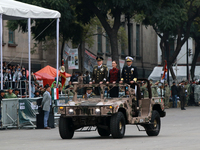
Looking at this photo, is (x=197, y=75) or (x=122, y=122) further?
(x=197, y=75)

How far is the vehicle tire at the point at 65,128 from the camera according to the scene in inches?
546

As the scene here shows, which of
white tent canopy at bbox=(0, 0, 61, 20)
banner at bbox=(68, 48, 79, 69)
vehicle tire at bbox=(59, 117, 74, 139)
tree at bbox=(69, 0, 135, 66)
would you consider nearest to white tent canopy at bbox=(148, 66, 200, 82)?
banner at bbox=(68, 48, 79, 69)

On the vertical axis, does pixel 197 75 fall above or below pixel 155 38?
below

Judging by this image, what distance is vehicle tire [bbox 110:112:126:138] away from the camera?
13272mm

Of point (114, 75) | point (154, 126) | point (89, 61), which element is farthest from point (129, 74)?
point (89, 61)

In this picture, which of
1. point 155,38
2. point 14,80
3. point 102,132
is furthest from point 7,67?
point 155,38

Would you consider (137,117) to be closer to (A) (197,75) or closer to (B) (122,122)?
(B) (122,122)

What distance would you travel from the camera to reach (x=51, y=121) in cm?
2094

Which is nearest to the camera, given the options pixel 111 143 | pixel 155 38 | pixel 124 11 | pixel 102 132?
pixel 111 143

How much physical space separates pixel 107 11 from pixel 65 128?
18995mm

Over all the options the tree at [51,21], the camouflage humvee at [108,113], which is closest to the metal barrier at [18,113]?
the camouflage humvee at [108,113]

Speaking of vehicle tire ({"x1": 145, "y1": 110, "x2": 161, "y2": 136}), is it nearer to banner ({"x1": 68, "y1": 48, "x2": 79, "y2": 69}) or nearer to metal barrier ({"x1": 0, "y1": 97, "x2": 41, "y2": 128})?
metal barrier ({"x1": 0, "y1": 97, "x2": 41, "y2": 128})

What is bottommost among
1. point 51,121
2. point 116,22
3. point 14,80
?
point 51,121

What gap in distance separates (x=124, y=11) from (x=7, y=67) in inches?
353
